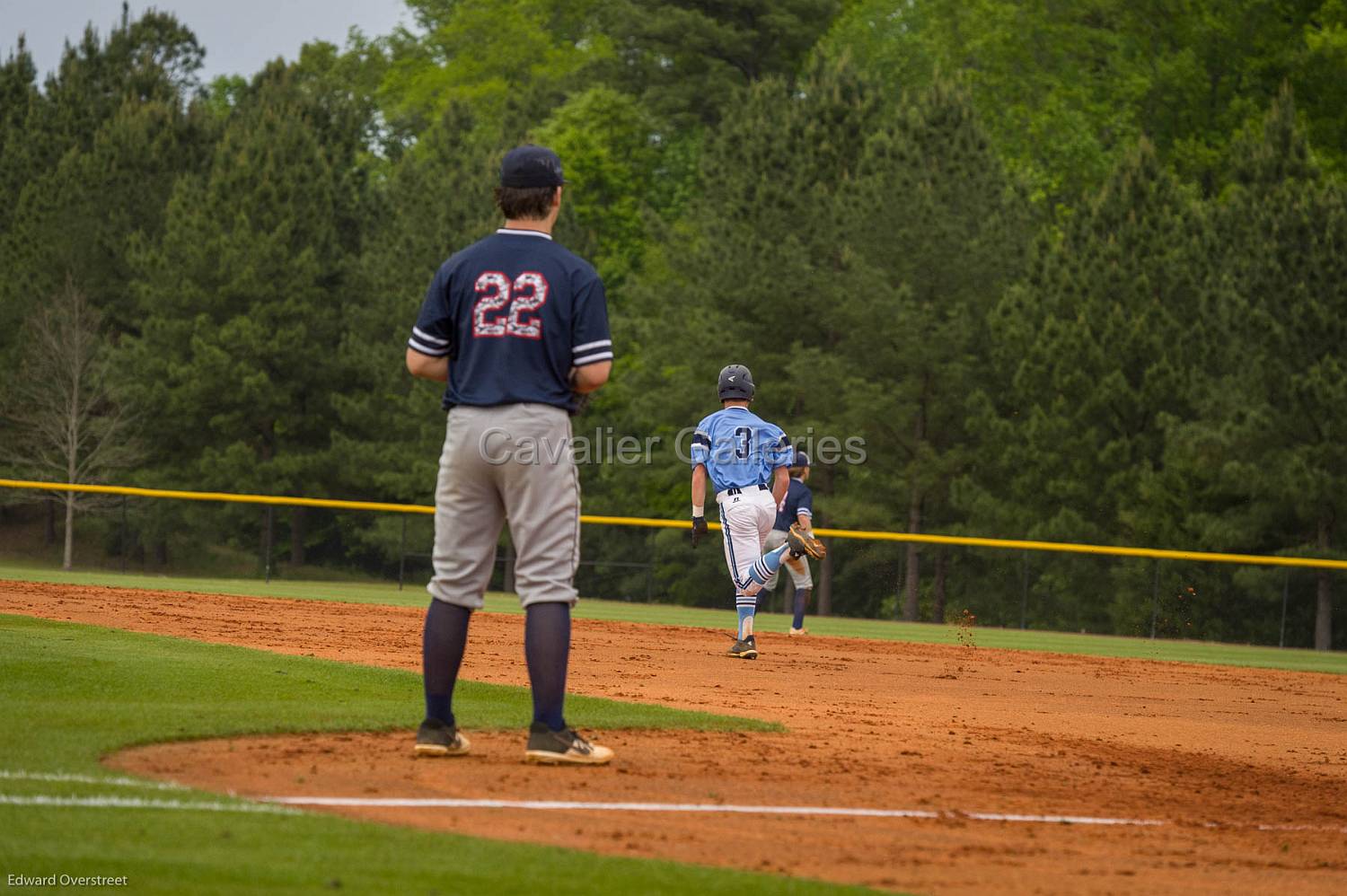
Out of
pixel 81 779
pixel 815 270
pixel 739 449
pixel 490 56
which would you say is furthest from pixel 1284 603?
pixel 490 56

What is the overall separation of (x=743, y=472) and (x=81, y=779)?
812 cm

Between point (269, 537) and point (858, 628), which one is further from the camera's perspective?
point (269, 537)

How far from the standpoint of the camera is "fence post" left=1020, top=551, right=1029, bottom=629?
85.1 feet

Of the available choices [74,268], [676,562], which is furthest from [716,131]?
[676,562]

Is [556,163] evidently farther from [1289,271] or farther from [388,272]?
[388,272]

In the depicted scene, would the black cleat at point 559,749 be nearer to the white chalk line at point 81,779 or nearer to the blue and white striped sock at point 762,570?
the white chalk line at point 81,779

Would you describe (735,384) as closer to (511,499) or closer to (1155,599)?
(511,499)

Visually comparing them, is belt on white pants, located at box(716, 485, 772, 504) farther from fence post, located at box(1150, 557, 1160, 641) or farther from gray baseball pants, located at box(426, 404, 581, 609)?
fence post, located at box(1150, 557, 1160, 641)

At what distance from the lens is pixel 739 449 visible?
42.9 feet

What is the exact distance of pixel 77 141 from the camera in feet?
176

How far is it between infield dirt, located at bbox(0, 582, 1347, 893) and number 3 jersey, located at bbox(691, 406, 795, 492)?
1.47 metres

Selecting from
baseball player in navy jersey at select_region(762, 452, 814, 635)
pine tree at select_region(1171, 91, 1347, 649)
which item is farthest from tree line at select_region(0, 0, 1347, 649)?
baseball player in navy jersey at select_region(762, 452, 814, 635)

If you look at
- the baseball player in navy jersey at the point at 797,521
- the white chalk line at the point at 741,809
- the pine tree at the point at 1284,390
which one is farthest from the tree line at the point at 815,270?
the white chalk line at the point at 741,809

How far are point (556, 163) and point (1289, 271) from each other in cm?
2355
